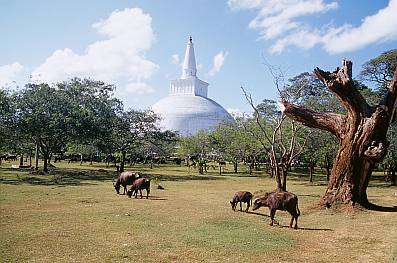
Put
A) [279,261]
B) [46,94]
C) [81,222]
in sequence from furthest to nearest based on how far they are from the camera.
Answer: [46,94]
[81,222]
[279,261]

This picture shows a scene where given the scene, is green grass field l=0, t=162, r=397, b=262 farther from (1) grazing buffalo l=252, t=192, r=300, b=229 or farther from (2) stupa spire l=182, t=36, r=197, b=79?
(2) stupa spire l=182, t=36, r=197, b=79

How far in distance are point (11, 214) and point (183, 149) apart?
43021 millimetres

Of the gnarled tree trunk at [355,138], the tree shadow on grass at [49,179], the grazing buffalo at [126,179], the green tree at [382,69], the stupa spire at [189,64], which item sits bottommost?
the tree shadow on grass at [49,179]

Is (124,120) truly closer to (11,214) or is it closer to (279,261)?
(11,214)

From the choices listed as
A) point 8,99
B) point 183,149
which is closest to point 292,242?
point 8,99

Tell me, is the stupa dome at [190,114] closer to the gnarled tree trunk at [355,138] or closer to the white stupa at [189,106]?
the white stupa at [189,106]

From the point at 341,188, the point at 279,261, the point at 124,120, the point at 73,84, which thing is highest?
the point at 73,84

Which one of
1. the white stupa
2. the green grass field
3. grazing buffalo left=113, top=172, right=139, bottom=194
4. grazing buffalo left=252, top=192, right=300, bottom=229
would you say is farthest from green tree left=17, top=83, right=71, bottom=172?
the white stupa

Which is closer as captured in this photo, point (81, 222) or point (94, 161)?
point (81, 222)

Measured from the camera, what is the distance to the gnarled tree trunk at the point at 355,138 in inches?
647

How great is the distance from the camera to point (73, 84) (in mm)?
39562

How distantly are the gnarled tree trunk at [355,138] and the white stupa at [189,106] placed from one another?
6820cm

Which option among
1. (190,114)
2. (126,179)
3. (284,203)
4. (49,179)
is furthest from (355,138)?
(190,114)

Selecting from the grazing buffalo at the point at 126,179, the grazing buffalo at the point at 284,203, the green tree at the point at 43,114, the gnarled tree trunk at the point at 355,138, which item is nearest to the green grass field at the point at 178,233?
the grazing buffalo at the point at 284,203
